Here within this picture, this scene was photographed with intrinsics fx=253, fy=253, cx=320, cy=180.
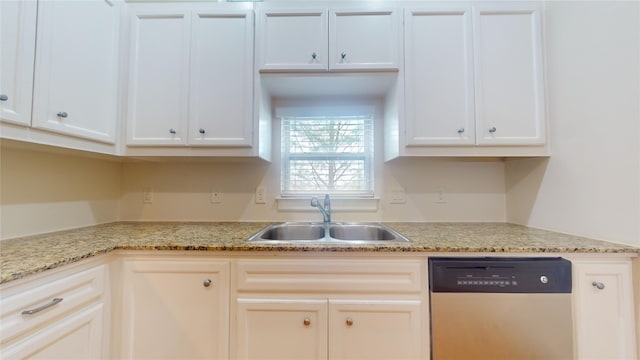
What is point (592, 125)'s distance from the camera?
1.23 metres

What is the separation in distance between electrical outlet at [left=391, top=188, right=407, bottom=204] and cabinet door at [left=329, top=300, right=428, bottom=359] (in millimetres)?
836

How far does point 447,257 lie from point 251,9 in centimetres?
172

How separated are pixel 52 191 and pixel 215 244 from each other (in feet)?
3.56

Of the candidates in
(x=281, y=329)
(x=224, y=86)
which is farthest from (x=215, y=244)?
(x=224, y=86)

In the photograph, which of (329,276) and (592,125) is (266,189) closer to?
(329,276)

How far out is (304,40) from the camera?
1501 millimetres

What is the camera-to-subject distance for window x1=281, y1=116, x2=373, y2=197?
1.91 meters

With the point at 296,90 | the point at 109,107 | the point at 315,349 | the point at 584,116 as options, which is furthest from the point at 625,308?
the point at 109,107

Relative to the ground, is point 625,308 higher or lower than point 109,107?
lower

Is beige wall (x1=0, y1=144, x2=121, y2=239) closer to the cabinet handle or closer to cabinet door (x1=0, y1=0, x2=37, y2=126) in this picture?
cabinet door (x1=0, y1=0, x2=37, y2=126)

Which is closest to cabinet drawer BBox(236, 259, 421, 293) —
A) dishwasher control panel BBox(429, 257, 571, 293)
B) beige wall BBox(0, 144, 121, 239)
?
dishwasher control panel BBox(429, 257, 571, 293)

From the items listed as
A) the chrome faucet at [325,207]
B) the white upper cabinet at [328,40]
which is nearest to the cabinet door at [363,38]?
the white upper cabinet at [328,40]

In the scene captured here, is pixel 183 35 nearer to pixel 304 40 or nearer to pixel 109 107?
pixel 109 107

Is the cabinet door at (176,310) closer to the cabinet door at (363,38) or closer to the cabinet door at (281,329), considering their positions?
the cabinet door at (281,329)
